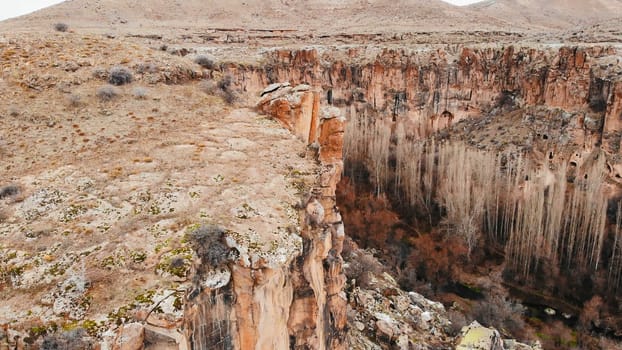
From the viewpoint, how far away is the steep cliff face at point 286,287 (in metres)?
5.83

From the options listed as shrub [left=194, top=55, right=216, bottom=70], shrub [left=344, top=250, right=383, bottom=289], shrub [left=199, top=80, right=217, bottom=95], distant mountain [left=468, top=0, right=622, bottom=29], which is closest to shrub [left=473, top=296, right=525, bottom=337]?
shrub [left=344, top=250, right=383, bottom=289]

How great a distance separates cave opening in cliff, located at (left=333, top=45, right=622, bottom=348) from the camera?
883 inches

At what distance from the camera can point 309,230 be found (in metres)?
7.63

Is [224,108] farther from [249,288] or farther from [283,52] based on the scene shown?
[283,52]

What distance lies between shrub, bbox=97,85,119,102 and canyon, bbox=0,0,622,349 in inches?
2.6

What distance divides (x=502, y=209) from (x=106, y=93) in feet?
82.1

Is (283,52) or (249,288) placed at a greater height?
(283,52)

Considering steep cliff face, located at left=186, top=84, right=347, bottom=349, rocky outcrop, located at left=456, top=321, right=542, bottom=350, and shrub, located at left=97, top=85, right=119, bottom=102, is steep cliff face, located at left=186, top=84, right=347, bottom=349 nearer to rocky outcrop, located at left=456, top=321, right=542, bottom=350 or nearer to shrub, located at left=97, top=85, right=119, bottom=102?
shrub, located at left=97, top=85, right=119, bottom=102

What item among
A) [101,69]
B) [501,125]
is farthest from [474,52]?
[101,69]

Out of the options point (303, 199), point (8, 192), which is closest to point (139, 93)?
point (8, 192)

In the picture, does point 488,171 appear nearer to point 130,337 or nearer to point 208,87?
point 208,87

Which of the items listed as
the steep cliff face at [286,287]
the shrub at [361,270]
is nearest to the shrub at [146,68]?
the steep cliff face at [286,287]

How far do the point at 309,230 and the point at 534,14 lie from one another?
337 feet

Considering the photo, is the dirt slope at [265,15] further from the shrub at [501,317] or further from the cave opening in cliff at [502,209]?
the shrub at [501,317]
